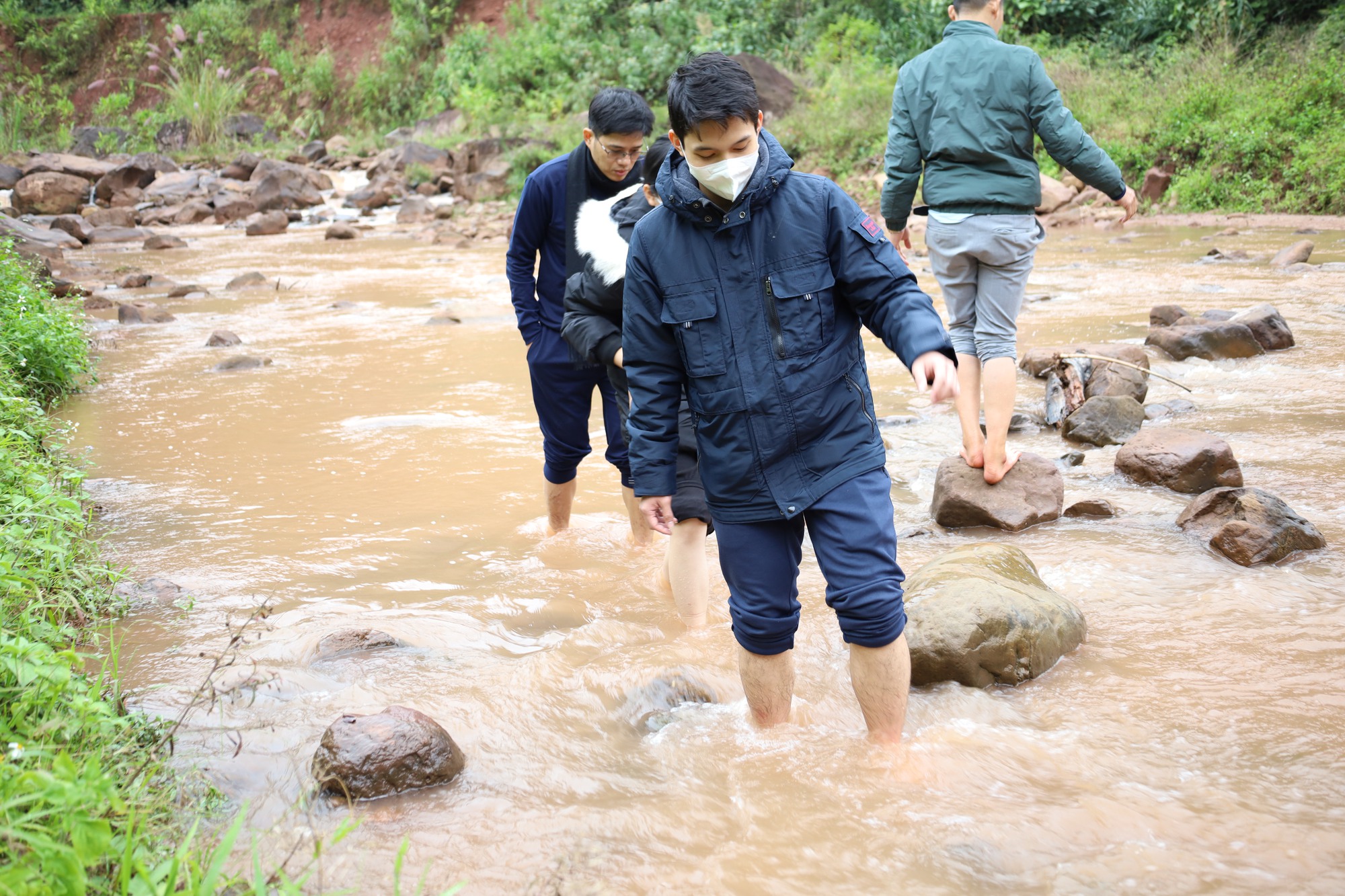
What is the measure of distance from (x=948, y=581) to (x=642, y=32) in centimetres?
2306

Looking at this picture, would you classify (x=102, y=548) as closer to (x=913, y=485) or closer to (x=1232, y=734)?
(x=913, y=485)

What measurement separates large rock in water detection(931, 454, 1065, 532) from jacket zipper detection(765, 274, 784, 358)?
6.69 ft

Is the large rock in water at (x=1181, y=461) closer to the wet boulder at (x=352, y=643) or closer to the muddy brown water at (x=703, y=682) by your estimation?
the muddy brown water at (x=703, y=682)

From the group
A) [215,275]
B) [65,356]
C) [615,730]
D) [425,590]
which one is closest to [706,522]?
[615,730]

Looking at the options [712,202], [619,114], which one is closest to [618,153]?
[619,114]

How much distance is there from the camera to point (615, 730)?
2.93 meters

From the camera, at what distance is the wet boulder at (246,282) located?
41.5ft

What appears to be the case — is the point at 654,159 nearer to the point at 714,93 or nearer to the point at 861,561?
the point at 714,93

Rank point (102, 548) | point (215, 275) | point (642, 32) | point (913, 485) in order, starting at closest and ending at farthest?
point (102, 548), point (913, 485), point (215, 275), point (642, 32)

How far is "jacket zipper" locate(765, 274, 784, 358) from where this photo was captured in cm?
241

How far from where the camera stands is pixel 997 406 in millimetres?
4129

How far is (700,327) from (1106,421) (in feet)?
11.2

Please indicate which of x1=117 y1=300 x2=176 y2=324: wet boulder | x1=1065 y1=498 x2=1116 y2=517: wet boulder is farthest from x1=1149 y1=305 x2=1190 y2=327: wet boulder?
x1=117 y1=300 x2=176 y2=324: wet boulder

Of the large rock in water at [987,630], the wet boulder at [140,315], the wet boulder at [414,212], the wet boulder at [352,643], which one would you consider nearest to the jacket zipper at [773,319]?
the large rock in water at [987,630]
